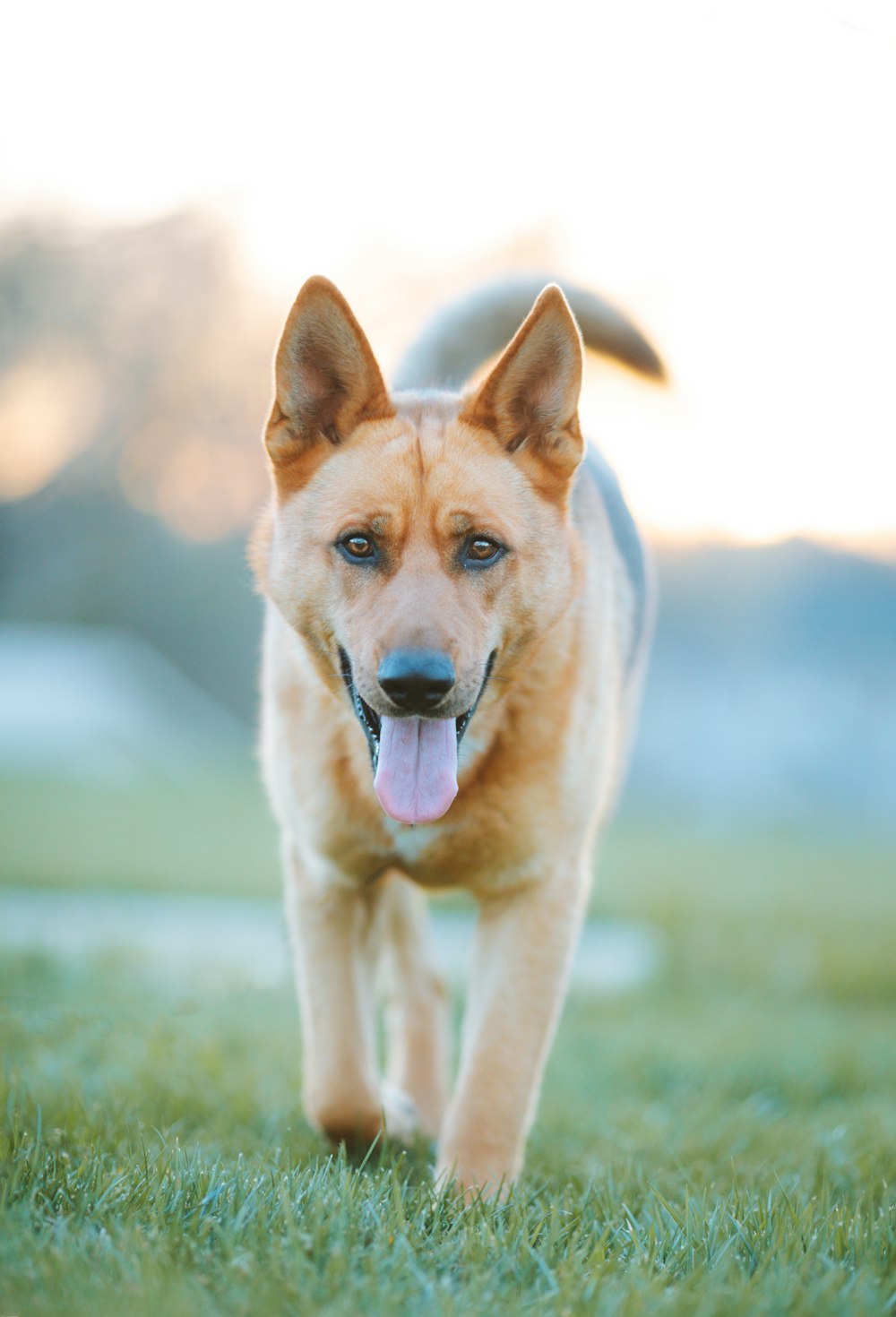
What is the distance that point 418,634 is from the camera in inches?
109

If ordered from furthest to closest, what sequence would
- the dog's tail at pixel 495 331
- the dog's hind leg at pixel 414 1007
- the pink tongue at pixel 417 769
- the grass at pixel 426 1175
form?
the dog's tail at pixel 495 331 → the dog's hind leg at pixel 414 1007 → the pink tongue at pixel 417 769 → the grass at pixel 426 1175

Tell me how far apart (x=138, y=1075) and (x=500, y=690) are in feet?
5.53

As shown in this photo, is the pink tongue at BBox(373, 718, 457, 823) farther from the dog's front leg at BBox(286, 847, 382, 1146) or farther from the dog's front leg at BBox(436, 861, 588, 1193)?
the dog's front leg at BBox(286, 847, 382, 1146)

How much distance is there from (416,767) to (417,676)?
252 mm

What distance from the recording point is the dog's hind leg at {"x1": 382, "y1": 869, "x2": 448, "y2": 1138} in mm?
3926

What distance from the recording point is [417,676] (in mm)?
2711

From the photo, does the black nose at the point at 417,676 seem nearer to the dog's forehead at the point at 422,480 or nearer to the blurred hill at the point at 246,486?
the dog's forehead at the point at 422,480

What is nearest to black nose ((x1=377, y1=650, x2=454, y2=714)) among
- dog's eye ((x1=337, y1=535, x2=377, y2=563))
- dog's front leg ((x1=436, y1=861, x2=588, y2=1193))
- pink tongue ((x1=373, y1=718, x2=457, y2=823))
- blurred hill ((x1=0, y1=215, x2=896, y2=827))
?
pink tongue ((x1=373, y1=718, x2=457, y2=823))

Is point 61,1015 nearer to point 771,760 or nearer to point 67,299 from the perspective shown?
point 771,760

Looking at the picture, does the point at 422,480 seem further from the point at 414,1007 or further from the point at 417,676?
the point at 414,1007

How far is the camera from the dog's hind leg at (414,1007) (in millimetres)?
3926

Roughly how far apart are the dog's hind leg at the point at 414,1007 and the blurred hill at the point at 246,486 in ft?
51.7

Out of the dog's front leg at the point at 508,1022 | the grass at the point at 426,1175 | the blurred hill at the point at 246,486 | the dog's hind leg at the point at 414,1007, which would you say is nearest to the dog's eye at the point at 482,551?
the dog's front leg at the point at 508,1022

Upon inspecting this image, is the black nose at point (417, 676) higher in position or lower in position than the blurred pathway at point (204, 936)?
higher
